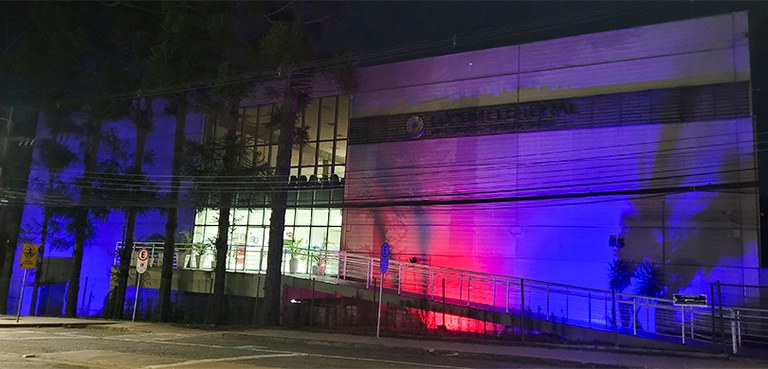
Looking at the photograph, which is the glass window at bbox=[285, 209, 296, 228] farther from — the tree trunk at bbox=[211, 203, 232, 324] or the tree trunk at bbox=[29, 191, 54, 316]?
the tree trunk at bbox=[29, 191, 54, 316]

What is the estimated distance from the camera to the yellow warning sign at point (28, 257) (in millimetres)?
20328

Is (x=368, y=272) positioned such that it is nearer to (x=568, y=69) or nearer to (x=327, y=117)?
(x=327, y=117)

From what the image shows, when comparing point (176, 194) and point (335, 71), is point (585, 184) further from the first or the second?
point (176, 194)

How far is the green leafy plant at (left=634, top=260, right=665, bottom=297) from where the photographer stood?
726 inches

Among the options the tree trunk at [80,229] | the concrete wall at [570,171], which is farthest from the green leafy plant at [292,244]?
the tree trunk at [80,229]

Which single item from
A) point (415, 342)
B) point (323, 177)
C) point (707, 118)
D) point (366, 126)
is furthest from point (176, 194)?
point (707, 118)

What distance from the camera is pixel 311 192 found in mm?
26859

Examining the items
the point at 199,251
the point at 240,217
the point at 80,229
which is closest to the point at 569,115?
the point at 240,217

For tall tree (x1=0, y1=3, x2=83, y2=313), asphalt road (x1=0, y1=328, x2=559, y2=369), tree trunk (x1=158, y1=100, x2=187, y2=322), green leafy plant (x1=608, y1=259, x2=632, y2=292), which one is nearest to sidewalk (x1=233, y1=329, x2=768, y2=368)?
asphalt road (x1=0, y1=328, x2=559, y2=369)

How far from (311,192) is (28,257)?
11.8m

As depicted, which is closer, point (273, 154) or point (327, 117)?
point (327, 117)

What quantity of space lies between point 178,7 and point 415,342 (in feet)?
61.3

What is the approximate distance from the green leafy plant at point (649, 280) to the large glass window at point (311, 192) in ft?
41.4

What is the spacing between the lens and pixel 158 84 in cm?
2433
